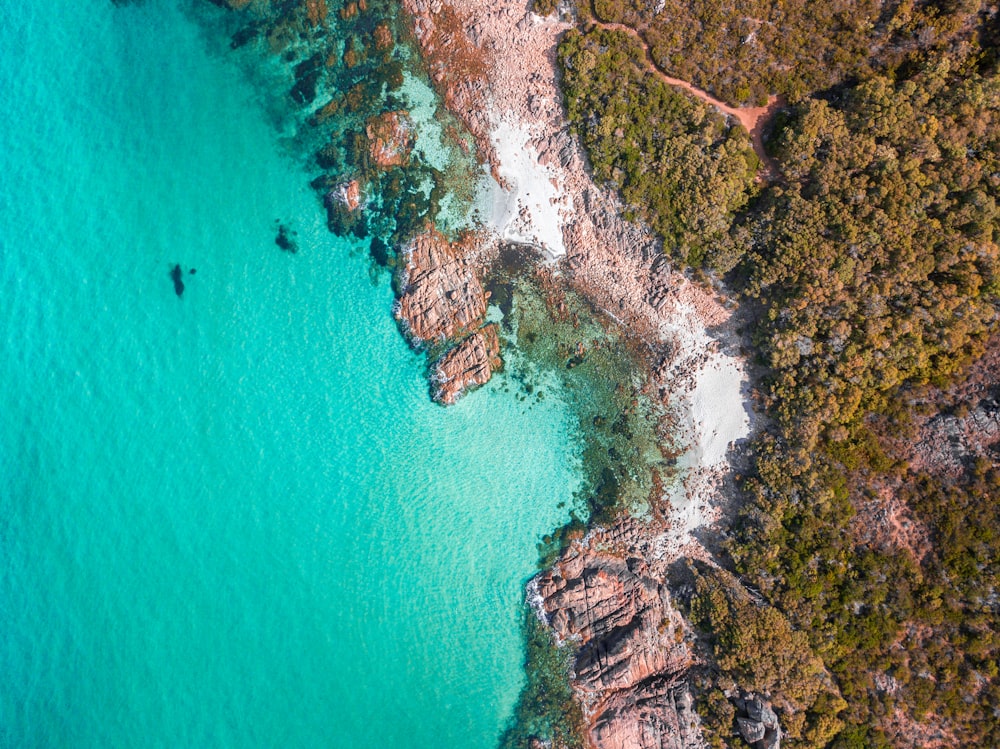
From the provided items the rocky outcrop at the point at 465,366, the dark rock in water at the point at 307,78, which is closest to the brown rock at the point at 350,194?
the dark rock in water at the point at 307,78

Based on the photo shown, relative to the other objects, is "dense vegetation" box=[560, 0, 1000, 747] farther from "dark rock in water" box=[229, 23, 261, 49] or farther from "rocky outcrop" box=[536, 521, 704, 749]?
"dark rock in water" box=[229, 23, 261, 49]

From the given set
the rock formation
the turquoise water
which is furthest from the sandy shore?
the turquoise water

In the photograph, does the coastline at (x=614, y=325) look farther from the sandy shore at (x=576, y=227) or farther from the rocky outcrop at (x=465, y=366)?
the rocky outcrop at (x=465, y=366)

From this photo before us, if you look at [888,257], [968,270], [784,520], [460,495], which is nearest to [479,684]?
[460,495]

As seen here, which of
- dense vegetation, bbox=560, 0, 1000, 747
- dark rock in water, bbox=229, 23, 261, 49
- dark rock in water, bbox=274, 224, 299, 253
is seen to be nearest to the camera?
dense vegetation, bbox=560, 0, 1000, 747

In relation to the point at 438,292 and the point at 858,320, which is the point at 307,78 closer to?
the point at 438,292
